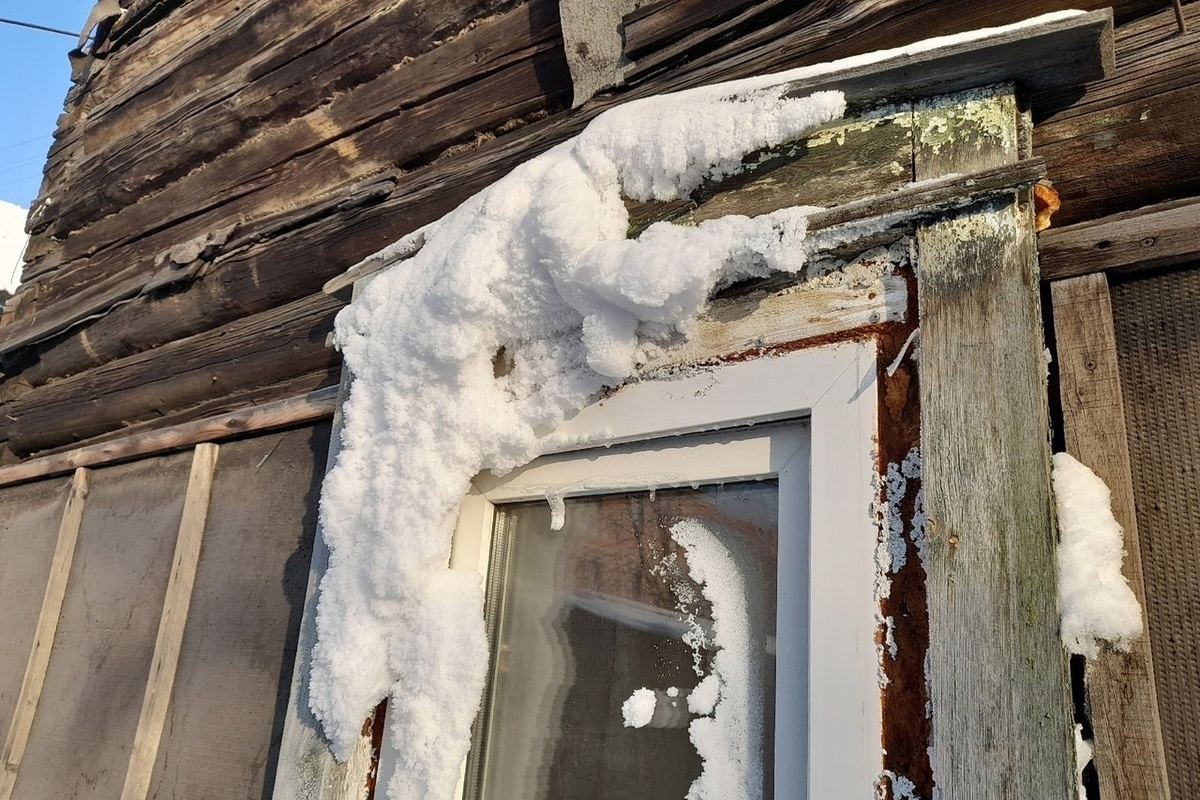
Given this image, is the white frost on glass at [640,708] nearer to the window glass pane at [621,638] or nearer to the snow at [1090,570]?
the window glass pane at [621,638]

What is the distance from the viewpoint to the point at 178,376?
2578 mm

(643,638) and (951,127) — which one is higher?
(951,127)

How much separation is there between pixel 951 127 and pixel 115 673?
2.39 meters

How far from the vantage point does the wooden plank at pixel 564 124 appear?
110 cm

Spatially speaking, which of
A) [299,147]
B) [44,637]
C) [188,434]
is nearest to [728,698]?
[188,434]

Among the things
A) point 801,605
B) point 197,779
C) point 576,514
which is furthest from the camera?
point 197,779

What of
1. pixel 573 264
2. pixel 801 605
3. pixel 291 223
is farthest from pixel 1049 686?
pixel 291 223

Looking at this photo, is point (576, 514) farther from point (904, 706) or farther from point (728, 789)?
point (904, 706)

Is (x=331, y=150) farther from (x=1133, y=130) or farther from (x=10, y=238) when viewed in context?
(x=10, y=238)

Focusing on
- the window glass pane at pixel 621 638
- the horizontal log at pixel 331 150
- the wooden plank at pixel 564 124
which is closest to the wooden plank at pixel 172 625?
the wooden plank at pixel 564 124

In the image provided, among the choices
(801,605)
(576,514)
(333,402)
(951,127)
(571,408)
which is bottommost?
(801,605)

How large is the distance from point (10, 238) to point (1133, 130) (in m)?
11.6

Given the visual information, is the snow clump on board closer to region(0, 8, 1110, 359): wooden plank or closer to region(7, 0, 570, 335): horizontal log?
region(0, 8, 1110, 359): wooden plank

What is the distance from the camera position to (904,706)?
98 cm
